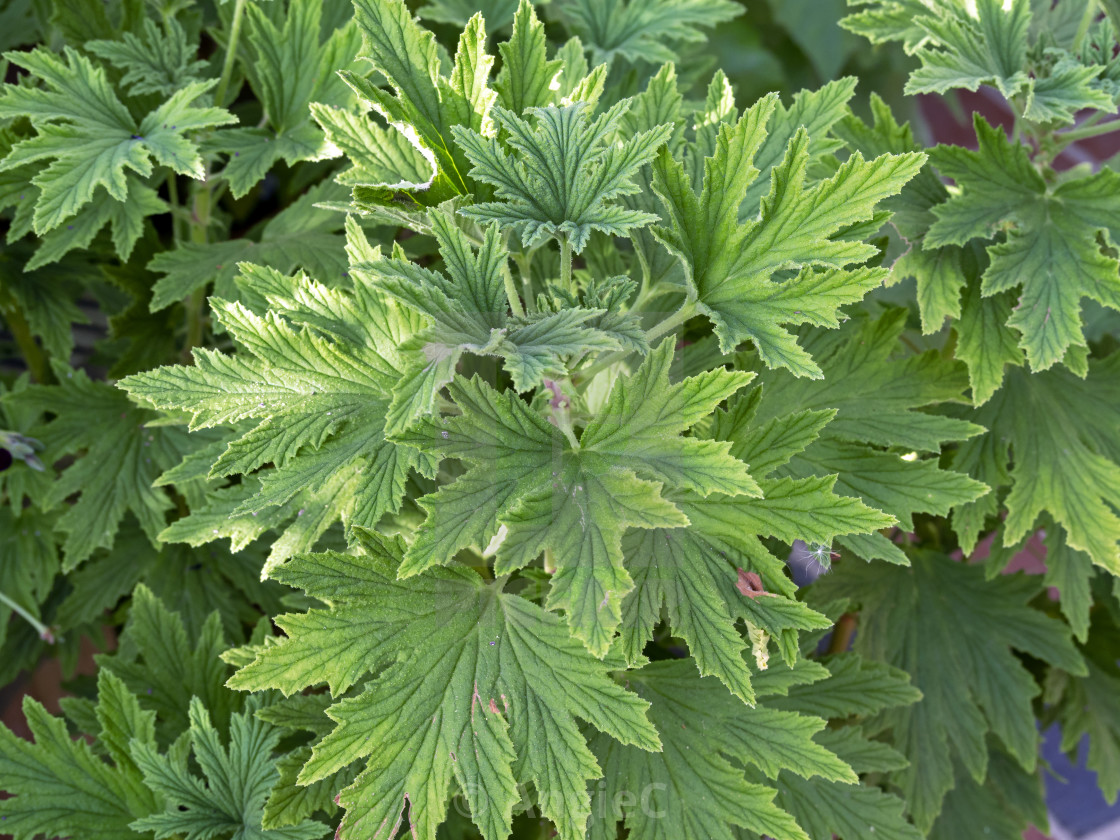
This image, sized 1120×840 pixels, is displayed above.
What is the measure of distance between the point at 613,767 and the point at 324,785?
0.66 ft

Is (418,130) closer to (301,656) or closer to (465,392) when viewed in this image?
(465,392)

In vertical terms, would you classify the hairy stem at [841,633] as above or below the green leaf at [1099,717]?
above

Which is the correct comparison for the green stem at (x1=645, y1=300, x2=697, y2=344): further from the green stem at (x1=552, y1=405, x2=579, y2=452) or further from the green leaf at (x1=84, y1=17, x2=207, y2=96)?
the green leaf at (x1=84, y1=17, x2=207, y2=96)

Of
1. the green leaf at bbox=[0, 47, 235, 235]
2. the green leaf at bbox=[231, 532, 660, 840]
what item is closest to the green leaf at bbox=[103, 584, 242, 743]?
the green leaf at bbox=[231, 532, 660, 840]

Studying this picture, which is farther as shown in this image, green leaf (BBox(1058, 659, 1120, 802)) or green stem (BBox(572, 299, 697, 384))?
green leaf (BBox(1058, 659, 1120, 802))

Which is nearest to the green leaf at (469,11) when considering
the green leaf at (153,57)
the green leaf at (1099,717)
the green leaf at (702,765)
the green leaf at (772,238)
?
the green leaf at (153,57)

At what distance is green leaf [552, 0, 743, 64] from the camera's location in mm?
927

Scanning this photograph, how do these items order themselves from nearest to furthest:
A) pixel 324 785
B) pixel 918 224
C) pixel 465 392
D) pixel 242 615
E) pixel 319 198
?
pixel 465 392 → pixel 324 785 → pixel 918 224 → pixel 319 198 → pixel 242 615

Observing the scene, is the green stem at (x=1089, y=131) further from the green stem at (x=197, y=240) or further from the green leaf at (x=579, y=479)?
the green stem at (x=197, y=240)

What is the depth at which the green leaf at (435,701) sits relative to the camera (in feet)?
1.86

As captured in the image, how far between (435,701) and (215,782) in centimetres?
20

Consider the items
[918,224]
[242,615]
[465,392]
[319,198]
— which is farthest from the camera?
[242,615]

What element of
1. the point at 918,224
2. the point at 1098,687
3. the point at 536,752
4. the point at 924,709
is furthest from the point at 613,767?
the point at 1098,687

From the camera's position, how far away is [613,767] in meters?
0.66
